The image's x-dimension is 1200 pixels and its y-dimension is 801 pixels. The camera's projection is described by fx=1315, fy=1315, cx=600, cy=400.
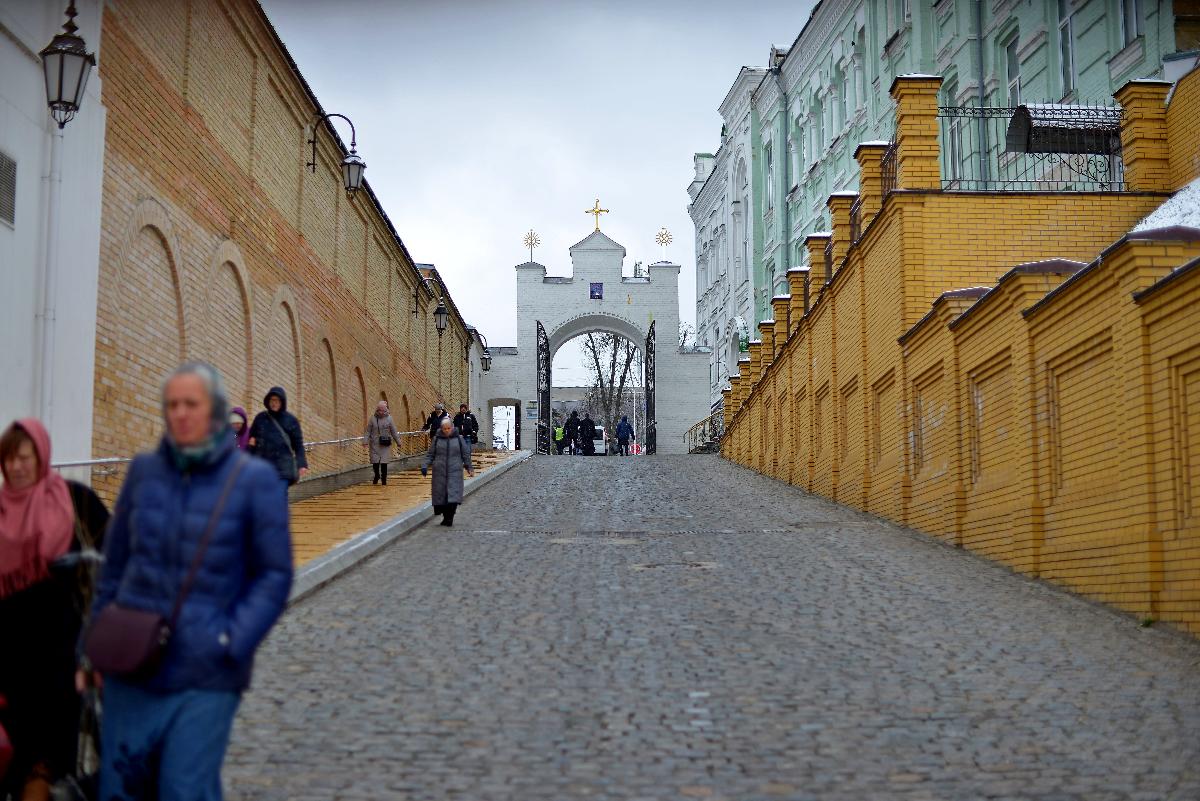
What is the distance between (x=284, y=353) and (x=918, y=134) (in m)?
10.6

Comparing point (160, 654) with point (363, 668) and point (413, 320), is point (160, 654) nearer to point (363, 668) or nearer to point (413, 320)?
point (363, 668)

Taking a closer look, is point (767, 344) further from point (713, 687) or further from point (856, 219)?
point (713, 687)

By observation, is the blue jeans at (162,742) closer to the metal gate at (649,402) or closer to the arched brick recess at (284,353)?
the arched brick recess at (284,353)

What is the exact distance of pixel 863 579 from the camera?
11695mm

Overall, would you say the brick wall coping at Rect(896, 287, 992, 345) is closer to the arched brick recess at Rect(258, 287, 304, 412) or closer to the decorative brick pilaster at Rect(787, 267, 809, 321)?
the decorative brick pilaster at Rect(787, 267, 809, 321)

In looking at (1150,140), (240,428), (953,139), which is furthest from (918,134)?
(240,428)

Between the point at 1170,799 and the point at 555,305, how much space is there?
5174 cm

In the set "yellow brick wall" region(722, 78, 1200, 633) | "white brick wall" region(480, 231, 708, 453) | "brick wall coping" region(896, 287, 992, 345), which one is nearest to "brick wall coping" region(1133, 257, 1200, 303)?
"yellow brick wall" region(722, 78, 1200, 633)

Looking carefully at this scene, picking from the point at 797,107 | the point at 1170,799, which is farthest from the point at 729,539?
the point at 797,107

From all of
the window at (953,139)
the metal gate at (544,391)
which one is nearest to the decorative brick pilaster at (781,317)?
the window at (953,139)

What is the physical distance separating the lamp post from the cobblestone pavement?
122 inches

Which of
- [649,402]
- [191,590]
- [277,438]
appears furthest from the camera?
[649,402]

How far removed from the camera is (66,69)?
10.3 meters

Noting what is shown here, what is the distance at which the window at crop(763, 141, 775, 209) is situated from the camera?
42.9m
